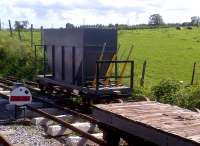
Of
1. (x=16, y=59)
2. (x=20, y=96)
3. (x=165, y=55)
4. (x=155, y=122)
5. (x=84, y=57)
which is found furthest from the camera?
(x=165, y=55)

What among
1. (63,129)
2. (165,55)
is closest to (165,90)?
(63,129)

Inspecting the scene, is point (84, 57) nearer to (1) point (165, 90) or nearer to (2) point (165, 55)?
(1) point (165, 90)

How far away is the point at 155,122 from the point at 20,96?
219 inches

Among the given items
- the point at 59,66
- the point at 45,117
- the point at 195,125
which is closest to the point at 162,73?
the point at 59,66

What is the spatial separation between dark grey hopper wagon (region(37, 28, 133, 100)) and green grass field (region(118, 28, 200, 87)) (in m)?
6.85

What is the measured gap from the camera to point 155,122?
7570 mm

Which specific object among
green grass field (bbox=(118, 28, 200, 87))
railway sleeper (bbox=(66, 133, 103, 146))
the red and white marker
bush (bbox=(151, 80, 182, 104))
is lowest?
green grass field (bbox=(118, 28, 200, 87))

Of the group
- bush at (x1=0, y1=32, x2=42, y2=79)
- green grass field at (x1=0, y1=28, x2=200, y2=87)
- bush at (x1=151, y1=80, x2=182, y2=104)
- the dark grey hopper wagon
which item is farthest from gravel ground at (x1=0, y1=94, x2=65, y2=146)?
bush at (x1=0, y1=32, x2=42, y2=79)

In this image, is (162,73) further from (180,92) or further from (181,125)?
(181,125)

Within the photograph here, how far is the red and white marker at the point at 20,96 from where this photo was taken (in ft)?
39.5

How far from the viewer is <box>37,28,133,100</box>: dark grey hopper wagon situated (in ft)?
47.0

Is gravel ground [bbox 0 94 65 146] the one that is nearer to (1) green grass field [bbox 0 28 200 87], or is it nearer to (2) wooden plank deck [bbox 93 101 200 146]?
(2) wooden plank deck [bbox 93 101 200 146]

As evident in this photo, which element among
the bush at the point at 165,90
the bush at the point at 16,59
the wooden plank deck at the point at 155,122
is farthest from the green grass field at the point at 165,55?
the wooden plank deck at the point at 155,122

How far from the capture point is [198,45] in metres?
48.1
